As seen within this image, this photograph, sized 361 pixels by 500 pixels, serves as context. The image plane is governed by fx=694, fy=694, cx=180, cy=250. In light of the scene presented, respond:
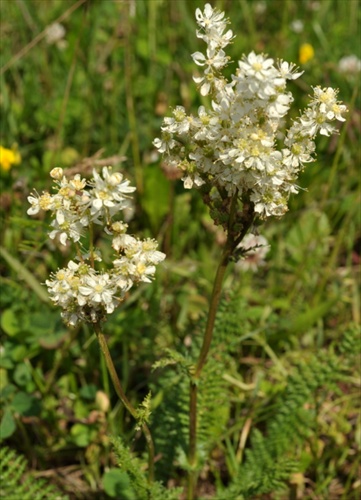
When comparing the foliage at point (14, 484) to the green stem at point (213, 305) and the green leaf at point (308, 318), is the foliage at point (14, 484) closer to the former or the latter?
the green stem at point (213, 305)

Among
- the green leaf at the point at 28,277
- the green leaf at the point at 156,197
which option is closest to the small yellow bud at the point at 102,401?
the green leaf at the point at 28,277

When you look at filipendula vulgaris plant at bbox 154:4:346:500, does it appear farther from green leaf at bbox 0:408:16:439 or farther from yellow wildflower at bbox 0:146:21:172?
yellow wildflower at bbox 0:146:21:172

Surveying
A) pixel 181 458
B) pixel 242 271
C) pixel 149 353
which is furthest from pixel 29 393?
pixel 242 271

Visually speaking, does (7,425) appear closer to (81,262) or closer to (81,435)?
(81,435)

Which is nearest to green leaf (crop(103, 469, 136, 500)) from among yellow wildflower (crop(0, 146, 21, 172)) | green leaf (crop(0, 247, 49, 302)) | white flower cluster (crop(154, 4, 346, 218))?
green leaf (crop(0, 247, 49, 302))

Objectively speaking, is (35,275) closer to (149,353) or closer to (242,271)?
(149,353)

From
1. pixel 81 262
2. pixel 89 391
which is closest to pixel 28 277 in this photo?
pixel 89 391
